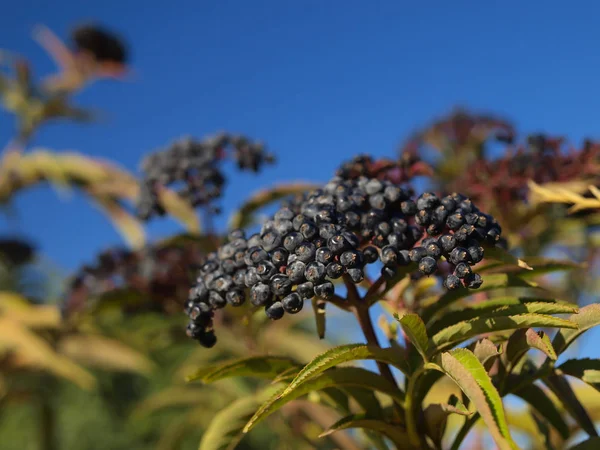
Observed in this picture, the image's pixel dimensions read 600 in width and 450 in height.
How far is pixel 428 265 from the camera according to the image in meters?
0.74

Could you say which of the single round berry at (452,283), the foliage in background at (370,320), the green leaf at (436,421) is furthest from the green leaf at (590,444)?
the single round berry at (452,283)

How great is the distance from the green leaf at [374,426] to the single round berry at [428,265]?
9.9 inches

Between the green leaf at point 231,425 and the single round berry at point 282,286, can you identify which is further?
the green leaf at point 231,425

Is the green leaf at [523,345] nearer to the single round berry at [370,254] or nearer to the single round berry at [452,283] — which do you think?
the single round berry at [452,283]

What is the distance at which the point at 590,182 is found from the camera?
4.13ft

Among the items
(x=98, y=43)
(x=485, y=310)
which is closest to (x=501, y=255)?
(x=485, y=310)

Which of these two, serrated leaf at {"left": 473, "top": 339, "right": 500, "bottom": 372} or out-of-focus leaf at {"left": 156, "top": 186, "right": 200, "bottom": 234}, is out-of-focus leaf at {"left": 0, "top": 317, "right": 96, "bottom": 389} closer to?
out-of-focus leaf at {"left": 156, "top": 186, "right": 200, "bottom": 234}

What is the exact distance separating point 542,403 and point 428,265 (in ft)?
1.38

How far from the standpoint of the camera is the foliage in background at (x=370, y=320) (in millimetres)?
767

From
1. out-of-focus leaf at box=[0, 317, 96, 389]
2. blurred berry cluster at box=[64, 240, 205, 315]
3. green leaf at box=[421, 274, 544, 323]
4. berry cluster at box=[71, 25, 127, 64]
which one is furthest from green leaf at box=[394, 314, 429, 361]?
berry cluster at box=[71, 25, 127, 64]

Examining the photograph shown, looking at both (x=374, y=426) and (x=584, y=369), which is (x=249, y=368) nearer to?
(x=374, y=426)

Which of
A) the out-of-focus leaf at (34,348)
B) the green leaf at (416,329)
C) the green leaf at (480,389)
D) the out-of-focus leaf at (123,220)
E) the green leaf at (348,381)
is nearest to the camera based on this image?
the green leaf at (480,389)

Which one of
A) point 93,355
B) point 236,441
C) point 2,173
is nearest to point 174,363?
point 2,173

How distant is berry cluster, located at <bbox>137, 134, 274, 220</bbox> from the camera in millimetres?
1646
